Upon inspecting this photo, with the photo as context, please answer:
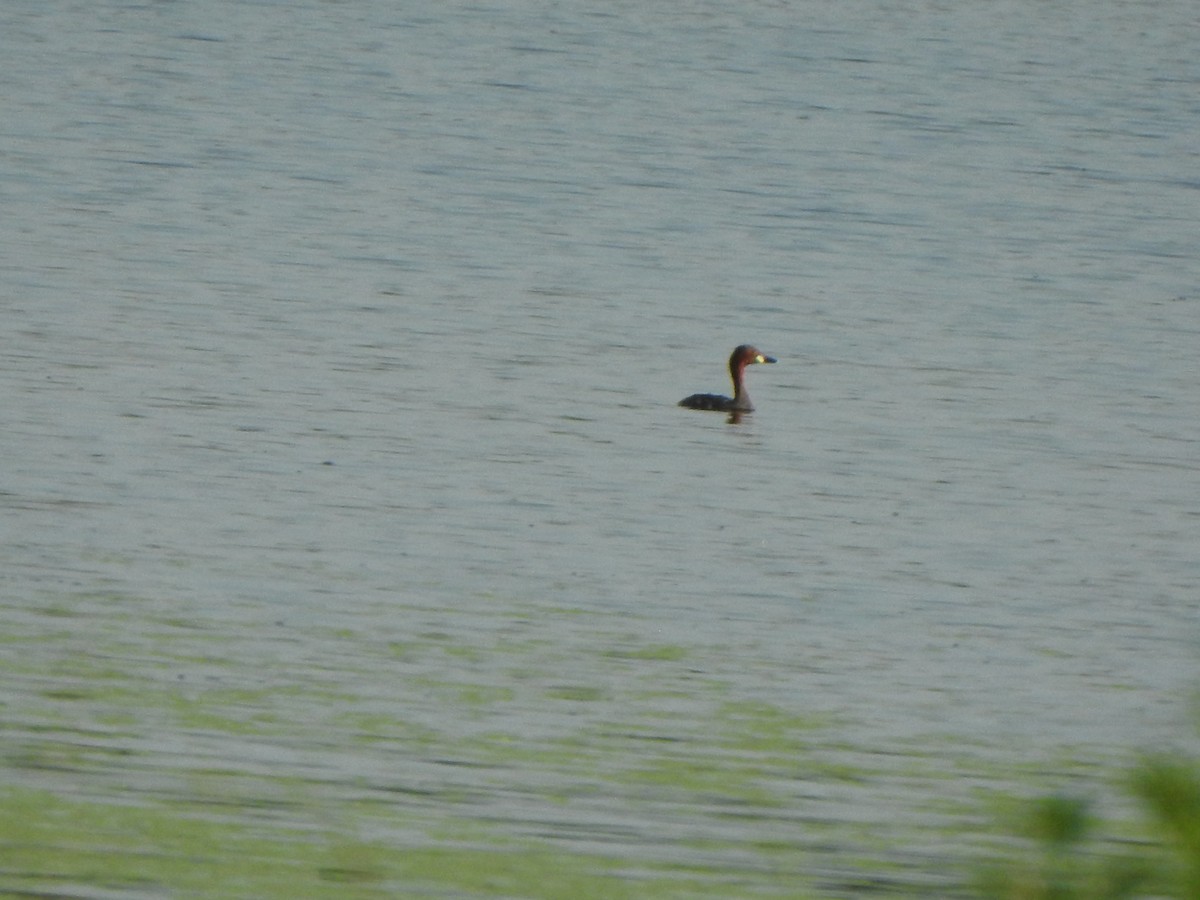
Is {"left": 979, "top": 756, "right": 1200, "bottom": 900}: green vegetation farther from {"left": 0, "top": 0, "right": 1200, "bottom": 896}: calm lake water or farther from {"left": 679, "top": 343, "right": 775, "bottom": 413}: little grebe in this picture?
{"left": 679, "top": 343, "right": 775, "bottom": 413}: little grebe

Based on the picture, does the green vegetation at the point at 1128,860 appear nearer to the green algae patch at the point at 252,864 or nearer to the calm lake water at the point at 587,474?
the calm lake water at the point at 587,474

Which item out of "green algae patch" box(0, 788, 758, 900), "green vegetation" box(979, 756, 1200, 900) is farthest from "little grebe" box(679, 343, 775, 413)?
"green vegetation" box(979, 756, 1200, 900)

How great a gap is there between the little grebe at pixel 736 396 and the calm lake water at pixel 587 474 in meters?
0.15

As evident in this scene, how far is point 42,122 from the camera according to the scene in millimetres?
23078

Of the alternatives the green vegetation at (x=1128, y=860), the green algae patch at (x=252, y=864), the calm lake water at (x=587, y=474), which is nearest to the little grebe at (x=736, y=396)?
the calm lake water at (x=587, y=474)

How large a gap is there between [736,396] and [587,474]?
7.87ft

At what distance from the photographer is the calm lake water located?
6.41m

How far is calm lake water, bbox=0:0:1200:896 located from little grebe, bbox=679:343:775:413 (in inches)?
5.9

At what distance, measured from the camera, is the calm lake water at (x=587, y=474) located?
641cm

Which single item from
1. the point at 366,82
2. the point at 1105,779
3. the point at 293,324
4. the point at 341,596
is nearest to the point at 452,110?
the point at 366,82

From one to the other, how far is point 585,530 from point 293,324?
5556mm

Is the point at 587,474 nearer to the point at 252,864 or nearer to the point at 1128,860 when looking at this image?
the point at 252,864

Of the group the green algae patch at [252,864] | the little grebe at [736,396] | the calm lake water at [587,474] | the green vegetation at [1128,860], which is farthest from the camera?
the little grebe at [736,396]

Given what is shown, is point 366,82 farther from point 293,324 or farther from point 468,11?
point 293,324
